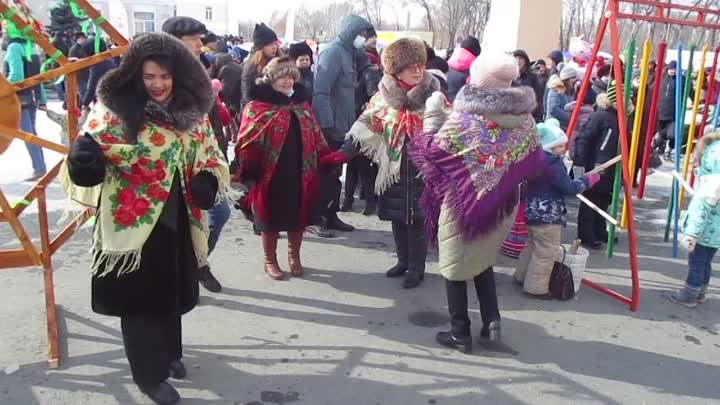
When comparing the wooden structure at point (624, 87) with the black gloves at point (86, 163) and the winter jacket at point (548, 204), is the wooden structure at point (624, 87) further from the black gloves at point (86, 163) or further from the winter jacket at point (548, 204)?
the black gloves at point (86, 163)

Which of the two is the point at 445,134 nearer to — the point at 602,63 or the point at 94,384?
the point at 94,384

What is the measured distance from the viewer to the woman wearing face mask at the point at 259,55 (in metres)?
4.33

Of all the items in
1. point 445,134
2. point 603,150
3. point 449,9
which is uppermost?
point 449,9

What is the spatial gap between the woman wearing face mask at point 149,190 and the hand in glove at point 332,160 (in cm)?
144

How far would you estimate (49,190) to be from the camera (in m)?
6.54

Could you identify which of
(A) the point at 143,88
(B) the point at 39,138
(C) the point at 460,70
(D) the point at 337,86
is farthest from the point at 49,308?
(C) the point at 460,70

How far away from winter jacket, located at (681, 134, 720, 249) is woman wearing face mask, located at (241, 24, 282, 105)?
312 cm

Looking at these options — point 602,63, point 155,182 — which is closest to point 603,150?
point 602,63

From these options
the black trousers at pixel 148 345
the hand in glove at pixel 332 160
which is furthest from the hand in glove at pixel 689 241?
the black trousers at pixel 148 345

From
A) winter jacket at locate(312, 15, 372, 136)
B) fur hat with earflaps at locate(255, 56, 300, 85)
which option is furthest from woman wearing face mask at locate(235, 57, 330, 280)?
winter jacket at locate(312, 15, 372, 136)

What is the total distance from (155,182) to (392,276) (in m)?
2.36

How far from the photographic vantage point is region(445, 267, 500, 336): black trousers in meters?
3.32

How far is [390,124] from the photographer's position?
4113 mm

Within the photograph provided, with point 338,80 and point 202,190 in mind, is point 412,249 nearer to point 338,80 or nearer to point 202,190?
point 338,80
